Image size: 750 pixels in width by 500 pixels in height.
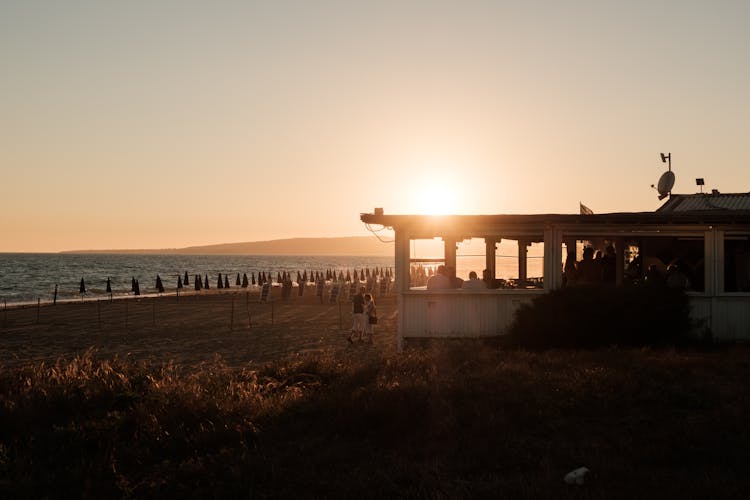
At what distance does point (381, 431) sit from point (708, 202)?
55.4 feet

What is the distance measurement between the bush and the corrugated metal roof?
26.0 feet

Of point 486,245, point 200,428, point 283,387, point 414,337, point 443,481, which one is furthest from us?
point 486,245

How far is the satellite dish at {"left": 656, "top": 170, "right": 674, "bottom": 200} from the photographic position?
75.4ft

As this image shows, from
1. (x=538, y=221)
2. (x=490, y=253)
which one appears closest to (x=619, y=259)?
(x=490, y=253)

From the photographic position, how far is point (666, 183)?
75.7 ft

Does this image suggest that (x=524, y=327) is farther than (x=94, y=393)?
Yes

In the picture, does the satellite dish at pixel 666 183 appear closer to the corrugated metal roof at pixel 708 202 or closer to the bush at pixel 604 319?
the corrugated metal roof at pixel 708 202

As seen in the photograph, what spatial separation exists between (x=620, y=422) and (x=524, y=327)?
604cm

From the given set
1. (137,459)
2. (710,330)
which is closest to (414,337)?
(710,330)

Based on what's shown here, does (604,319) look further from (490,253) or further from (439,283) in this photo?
(490,253)

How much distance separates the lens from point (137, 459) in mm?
7020

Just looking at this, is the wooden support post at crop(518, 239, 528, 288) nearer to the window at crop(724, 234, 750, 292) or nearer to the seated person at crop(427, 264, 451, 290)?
the seated person at crop(427, 264, 451, 290)

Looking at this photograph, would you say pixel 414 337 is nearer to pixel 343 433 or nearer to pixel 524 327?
pixel 524 327

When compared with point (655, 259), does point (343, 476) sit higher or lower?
lower
